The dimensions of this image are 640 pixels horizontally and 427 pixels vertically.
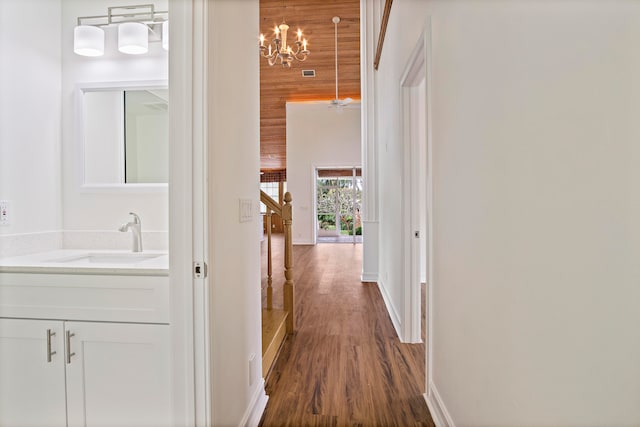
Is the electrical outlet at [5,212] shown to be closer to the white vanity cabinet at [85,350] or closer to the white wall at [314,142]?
the white vanity cabinet at [85,350]

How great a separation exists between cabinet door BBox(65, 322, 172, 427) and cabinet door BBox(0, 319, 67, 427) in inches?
2.0

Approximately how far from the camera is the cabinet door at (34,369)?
4.47ft

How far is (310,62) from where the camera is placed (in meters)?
7.30

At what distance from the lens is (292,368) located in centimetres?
223

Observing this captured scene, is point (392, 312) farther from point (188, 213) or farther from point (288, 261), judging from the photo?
point (188, 213)

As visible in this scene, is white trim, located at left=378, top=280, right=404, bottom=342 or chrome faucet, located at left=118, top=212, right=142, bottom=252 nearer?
chrome faucet, located at left=118, top=212, right=142, bottom=252

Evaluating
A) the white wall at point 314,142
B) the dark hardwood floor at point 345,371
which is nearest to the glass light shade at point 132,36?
the dark hardwood floor at point 345,371

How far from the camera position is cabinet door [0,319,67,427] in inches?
53.6

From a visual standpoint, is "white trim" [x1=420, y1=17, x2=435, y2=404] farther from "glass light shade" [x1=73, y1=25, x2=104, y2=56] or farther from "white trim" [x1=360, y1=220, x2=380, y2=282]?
"white trim" [x1=360, y1=220, x2=380, y2=282]

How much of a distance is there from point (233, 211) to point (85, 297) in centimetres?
68

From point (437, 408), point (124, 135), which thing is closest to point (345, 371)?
point (437, 408)

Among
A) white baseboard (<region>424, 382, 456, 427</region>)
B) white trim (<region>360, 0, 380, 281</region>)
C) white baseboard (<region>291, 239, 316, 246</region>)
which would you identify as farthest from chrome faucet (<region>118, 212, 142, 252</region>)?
white baseboard (<region>291, 239, 316, 246</region>)

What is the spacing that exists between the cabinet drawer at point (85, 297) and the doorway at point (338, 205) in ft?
26.2

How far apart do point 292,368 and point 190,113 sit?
5.87ft
